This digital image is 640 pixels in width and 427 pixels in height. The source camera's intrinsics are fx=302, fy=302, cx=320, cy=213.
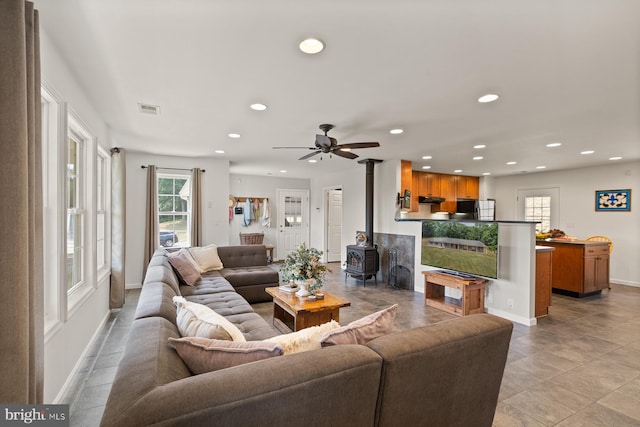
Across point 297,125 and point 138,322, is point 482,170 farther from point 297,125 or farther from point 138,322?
point 138,322

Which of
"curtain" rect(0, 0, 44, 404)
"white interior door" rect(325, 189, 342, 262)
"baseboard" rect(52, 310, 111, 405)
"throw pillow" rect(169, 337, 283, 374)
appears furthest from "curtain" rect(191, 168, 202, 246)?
"throw pillow" rect(169, 337, 283, 374)

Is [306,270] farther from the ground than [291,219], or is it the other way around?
[291,219]

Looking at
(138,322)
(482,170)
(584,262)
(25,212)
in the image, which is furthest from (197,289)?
(482,170)

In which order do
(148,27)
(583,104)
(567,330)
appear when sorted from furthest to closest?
1. (567,330)
2. (583,104)
3. (148,27)

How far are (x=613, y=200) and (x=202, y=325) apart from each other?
808 centimetres

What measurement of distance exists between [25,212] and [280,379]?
1.18 metres

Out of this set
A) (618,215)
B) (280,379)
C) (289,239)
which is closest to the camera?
(280,379)

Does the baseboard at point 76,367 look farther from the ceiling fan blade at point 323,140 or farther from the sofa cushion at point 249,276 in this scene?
the ceiling fan blade at point 323,140

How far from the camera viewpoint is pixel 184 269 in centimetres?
392

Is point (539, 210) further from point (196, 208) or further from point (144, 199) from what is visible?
point (144, 199)

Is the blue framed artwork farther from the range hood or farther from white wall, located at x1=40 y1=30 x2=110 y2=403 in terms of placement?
white wall, located at x1=40 y1=30 x2=110 y2=403

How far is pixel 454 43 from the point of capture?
1894mm

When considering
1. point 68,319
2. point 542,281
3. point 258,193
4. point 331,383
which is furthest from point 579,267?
point 258,193

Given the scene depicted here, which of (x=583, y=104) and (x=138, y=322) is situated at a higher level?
(x=583, y=104)
